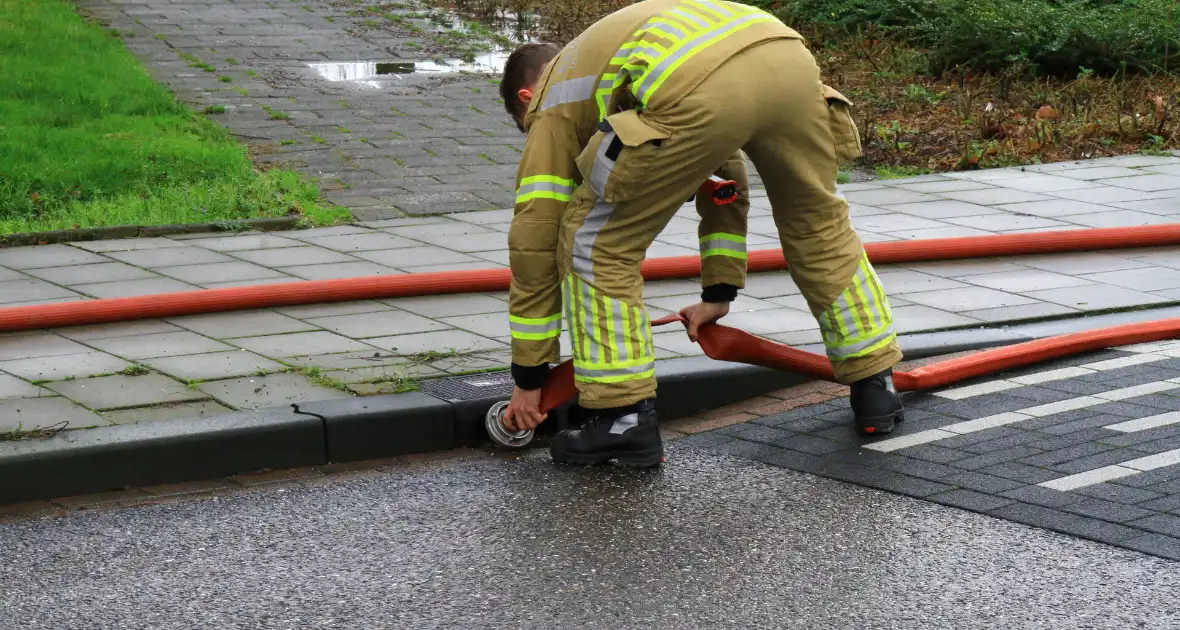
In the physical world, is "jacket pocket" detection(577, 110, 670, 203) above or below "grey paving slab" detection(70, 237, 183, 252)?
above

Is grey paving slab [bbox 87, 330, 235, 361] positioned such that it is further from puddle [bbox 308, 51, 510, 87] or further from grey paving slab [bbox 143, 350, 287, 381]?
puddle [bbox 308, 51, 510, 87]

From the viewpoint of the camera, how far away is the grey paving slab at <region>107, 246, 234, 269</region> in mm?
6880

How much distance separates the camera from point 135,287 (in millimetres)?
6418

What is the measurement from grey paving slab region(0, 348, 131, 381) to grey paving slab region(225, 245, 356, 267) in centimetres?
163

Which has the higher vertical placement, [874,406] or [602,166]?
[602,166]

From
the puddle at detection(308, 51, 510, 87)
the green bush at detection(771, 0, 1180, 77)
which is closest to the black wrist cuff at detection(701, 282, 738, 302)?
the puddle at detection(308, 51, 510, 87)

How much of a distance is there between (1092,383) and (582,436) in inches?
74.9

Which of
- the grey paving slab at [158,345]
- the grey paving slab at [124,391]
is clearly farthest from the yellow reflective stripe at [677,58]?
the grey paving slab at [158,345]

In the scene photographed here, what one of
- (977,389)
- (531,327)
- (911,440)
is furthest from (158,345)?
(977,389)

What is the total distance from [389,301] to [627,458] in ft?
6.48

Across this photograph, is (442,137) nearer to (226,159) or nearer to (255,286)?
(226,159)

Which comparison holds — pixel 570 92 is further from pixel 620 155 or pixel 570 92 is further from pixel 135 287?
pixel 135 287

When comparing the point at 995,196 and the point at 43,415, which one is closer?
the point at 43,415

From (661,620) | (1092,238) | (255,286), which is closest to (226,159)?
(255,286)
